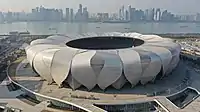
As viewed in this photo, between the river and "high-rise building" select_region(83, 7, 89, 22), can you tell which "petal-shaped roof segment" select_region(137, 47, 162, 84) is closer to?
the river

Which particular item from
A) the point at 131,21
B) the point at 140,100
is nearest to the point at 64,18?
the point at 131,21

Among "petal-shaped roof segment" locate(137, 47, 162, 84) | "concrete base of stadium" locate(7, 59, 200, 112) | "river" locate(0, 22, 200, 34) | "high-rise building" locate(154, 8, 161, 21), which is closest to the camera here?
"concrete base of stadium" locate(7, 59, 200, 112)

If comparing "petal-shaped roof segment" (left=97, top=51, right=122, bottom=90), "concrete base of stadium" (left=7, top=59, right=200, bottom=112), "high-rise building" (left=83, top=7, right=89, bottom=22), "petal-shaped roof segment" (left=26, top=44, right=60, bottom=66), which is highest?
"high-rise building" (left=83, top=7, right=89, bottom=22)

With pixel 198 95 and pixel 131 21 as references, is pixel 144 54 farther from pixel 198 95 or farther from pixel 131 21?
pixel 131 21

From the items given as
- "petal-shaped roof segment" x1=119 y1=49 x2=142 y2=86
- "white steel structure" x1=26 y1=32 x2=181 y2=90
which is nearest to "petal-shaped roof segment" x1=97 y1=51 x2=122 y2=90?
"white steel structure" x1=26 y1=32 x2=181 y2=90

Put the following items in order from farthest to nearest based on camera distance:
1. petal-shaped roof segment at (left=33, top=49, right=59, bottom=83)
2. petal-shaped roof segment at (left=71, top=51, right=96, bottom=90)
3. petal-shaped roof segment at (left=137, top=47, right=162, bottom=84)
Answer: petal-shaped roof segment at (left=33, top=49, right=59, bottom=83)
petal-shaped roof segment at (left=137, top=47, right=162, bottom=84)
petal-shaped roof segment at (left=71, top=51, right=96, bottom=90)

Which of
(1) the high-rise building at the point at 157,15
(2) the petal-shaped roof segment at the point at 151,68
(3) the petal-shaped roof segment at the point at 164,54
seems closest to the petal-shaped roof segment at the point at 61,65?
(2) the petal-shaped roof segment at the point at 151,68

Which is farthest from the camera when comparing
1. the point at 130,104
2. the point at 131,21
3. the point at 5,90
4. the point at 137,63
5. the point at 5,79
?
the point at 131,21
